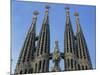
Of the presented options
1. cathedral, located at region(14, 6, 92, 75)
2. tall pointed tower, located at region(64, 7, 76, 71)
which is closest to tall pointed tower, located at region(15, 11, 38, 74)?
cathedral, located at region(14, 6, 92, 75)

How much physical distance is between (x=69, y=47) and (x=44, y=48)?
10.4 inches

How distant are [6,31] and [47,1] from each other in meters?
0.50

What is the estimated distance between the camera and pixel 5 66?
1769mm

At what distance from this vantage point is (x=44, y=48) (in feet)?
6.34

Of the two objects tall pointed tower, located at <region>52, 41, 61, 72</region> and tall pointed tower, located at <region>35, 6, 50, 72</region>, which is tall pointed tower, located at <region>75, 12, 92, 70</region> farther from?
tall pointed tower, located at <region>35, 6, 50, 72</region>

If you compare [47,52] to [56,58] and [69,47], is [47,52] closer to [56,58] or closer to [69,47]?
[56,58]

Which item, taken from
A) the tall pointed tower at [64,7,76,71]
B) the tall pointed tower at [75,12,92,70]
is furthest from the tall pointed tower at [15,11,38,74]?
the tall pointed tower at [75,12,92,70]

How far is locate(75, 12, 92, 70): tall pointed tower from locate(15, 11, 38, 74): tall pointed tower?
465mm

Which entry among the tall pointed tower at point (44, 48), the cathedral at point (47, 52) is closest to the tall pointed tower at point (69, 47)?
the cathedral at point (47, 52)

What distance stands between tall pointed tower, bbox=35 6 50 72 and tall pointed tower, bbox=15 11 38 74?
60 millimetres

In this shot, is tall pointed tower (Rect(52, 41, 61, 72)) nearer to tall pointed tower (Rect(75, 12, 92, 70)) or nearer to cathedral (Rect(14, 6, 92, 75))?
cathedral (Rect(14, 6, 92, 75))

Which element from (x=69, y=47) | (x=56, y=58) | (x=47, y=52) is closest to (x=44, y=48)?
(x=47, y=52)

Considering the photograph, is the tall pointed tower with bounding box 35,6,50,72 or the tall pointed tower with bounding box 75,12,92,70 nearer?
→ the tall pointed tower with bounding box 35,6,50,72

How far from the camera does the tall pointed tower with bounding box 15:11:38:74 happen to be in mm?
1845
